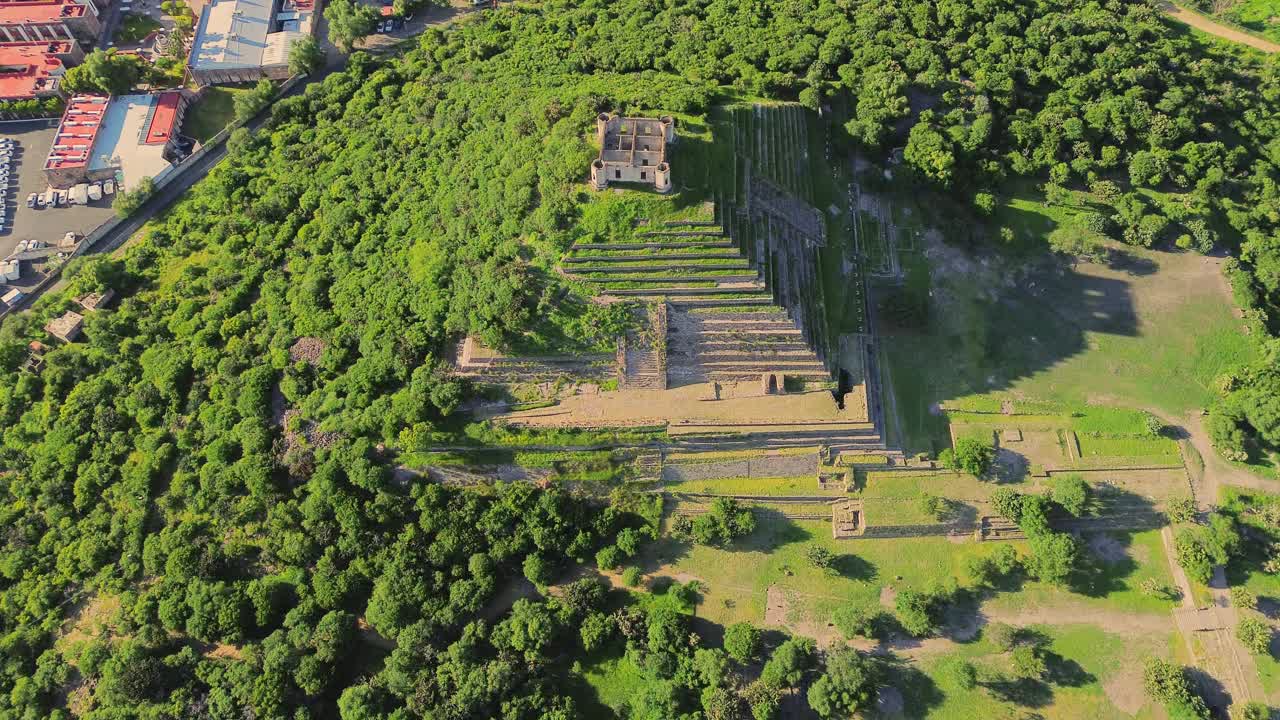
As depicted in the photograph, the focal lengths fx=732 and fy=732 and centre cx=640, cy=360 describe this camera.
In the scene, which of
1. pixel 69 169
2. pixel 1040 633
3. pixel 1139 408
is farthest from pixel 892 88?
pixel 69 169

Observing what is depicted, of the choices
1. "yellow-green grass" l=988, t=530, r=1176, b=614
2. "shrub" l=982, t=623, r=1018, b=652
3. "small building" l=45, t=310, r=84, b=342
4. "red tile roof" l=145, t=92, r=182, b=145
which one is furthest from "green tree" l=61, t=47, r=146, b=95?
"shrub" l=982, t=623, r=1018, b=652

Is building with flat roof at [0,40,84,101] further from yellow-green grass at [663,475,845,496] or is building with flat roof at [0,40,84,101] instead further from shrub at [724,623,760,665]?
shrub at [724,623,760,665]

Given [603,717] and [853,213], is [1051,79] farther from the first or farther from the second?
[603,717]

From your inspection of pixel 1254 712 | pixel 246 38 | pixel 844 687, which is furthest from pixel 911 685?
pixel 246 38

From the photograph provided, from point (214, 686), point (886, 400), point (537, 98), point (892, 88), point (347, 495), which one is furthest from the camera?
point (892, 88)

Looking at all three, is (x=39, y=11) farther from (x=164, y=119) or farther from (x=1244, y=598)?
(x=1244, y=598)

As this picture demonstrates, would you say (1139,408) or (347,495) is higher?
(1139,408)

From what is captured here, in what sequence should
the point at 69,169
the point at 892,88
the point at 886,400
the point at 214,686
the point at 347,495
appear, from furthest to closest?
1. the point at 69,169
2. the point at 892,88
3. the point at 886,400
4. the point at 347,495
5. the point at 214,686

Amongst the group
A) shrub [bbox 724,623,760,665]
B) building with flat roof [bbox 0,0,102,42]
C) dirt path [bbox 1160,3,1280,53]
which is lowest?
shrub [bbox 724,623,760,665]
